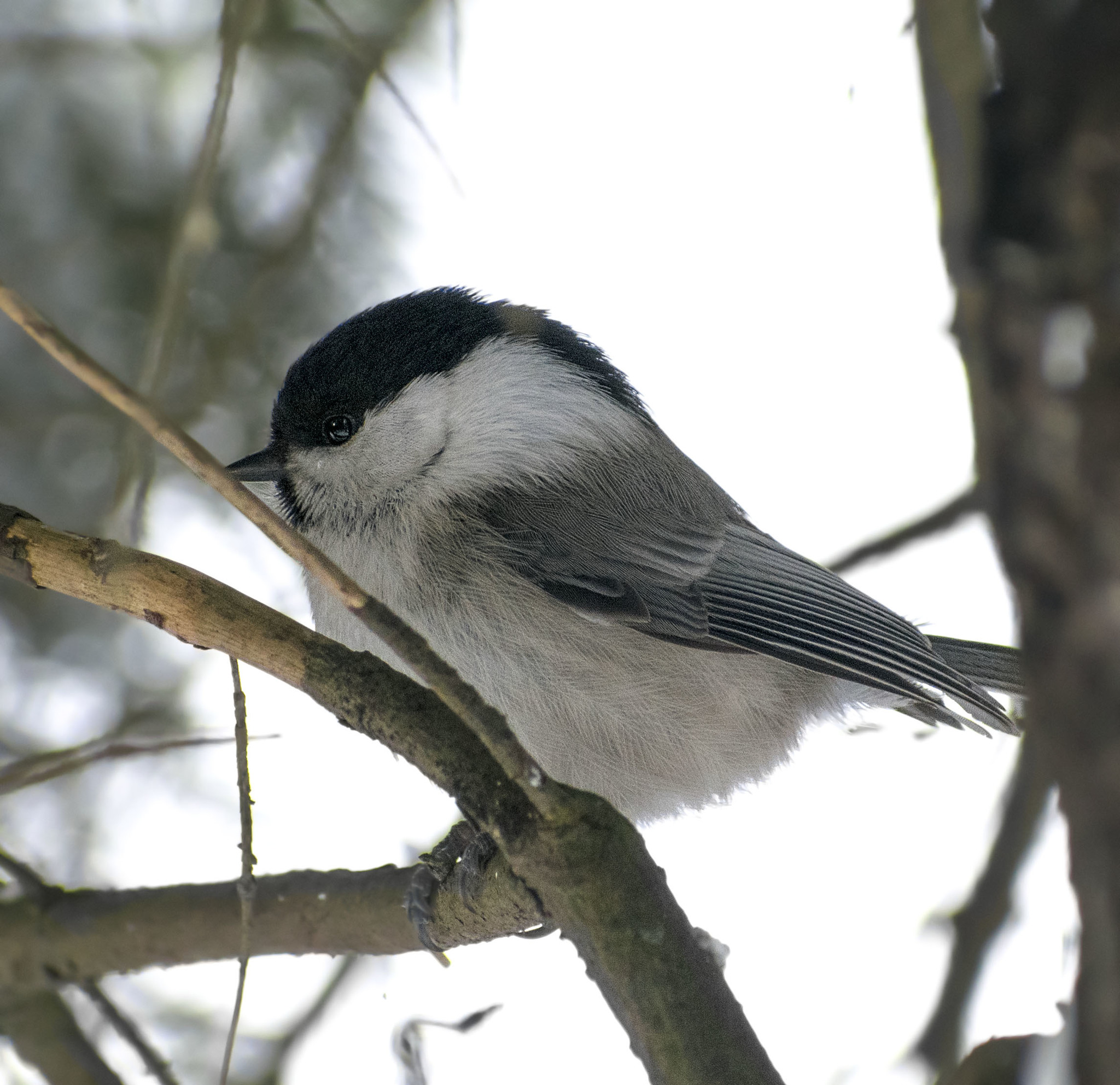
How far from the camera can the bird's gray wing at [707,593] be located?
1.52 m

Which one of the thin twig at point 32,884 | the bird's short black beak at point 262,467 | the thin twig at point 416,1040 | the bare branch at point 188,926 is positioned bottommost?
the thin twig at point 416,1040

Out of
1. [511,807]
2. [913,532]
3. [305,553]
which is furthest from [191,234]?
[913,532]

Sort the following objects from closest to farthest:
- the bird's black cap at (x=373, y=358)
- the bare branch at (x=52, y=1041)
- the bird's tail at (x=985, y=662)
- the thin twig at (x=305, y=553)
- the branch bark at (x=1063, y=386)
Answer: the branch bark at (x=1063, y=386)
the thin twig at (x=305, y=553)
the bare branch at (x=52, y=1041)
the bird's black cap at (x=373, y=358)
the bird's tail at (x=985, y=662)

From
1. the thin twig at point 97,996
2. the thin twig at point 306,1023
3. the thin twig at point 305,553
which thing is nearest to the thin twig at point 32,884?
the thin twig at point 97,996

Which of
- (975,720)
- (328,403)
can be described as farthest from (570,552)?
(975,720)

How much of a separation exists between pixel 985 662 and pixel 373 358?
1.07 meters

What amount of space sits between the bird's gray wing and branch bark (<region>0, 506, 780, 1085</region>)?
0.59 metres

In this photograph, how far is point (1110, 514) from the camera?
647mm

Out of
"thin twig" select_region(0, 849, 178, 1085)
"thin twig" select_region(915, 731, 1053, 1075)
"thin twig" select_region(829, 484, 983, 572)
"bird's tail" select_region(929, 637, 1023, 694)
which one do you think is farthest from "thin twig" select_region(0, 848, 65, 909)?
"bird's tail" select_region(929, 637, 1023, 694)

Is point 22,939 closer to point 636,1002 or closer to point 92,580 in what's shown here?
point 92,580

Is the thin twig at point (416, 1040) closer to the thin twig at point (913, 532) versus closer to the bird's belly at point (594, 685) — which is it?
the bird's belly at point (594, 685)

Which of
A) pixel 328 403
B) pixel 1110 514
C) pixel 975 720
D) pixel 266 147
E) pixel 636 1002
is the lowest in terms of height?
pixel 636 1002

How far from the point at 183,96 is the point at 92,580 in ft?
3.45

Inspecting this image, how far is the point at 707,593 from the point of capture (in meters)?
1.60
